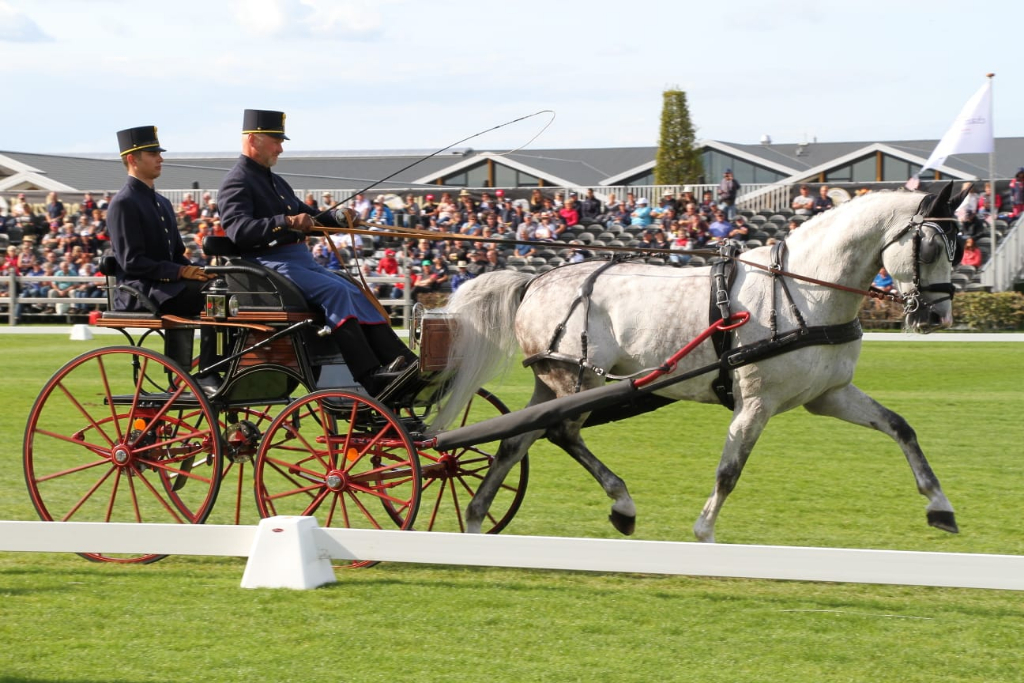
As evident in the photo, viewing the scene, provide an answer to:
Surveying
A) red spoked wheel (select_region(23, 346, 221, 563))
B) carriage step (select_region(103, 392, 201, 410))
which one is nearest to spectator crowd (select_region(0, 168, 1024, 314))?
red spoked wheel (select_region(23, 346, 221, 563))

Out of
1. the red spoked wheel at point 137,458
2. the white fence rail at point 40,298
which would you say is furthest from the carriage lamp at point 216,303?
the white fence rail at point 40,298

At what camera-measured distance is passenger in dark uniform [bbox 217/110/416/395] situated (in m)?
5.93

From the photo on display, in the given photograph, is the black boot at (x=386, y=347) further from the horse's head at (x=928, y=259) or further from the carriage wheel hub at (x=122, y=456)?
the horse's head at (x=928, y=259)

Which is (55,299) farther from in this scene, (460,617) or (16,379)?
(460,617)

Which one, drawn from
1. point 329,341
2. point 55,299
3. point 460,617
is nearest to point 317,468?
point 329,341

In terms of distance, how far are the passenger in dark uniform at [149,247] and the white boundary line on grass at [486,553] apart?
1.20 m

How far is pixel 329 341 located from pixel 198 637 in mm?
1981

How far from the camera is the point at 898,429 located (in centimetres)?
594

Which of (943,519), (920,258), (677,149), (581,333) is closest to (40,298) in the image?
(677,149)

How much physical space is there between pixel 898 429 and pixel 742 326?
933mm

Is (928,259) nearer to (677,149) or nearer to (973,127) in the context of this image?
(973,127)

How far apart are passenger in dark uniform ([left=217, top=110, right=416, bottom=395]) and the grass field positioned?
1.07m

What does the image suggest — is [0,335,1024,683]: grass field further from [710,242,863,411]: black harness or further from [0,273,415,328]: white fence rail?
[0,273,415,328]: white fence rail

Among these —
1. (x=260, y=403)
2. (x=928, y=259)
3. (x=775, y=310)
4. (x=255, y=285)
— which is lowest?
(x=260, y=403)
